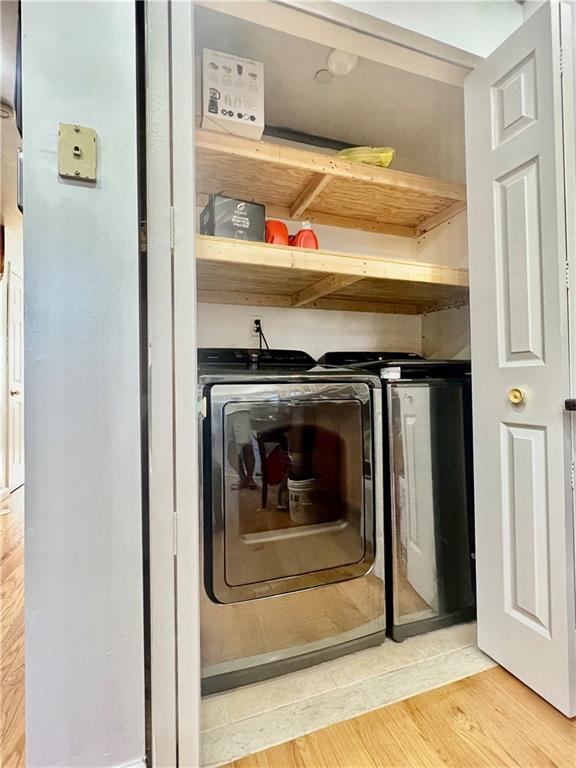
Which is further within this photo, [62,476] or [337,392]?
[337,392]

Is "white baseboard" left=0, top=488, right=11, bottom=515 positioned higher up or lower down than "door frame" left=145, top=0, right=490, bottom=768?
lower down

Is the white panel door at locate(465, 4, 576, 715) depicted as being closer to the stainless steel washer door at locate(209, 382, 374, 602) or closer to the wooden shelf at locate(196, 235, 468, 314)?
the wooden shelf at locate(196, 235, 468, 314)

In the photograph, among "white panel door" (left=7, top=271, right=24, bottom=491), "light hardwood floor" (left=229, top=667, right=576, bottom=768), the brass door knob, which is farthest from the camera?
"white panel door" (left=7, top=271, right=24, bottom=491)

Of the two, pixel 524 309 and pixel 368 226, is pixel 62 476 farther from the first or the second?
pixel 368 226

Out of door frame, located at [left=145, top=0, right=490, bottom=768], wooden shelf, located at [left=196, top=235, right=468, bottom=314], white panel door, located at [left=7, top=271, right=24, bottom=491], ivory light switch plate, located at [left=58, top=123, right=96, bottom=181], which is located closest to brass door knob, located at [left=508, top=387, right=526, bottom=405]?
wooden shelf, located at [left=196, top=235, right=468, bottom=314]

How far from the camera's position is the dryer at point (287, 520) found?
46.1 inches

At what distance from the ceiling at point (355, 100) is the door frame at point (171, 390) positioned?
0.73 meters

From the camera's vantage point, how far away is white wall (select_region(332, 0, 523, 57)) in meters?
1.17

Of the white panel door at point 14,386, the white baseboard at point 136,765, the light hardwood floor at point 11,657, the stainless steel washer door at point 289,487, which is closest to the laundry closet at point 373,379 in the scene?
the stainless steel washer door at point 289,487

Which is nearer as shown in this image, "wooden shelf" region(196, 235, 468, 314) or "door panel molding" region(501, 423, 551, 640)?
"door panel molding" region(501, 423, 551, 640)

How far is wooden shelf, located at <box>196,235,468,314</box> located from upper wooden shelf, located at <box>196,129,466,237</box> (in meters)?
0.37

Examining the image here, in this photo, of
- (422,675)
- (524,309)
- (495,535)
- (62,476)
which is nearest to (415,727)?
(422,675)

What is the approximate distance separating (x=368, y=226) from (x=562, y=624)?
1892mm

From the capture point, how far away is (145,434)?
33.5 inches
